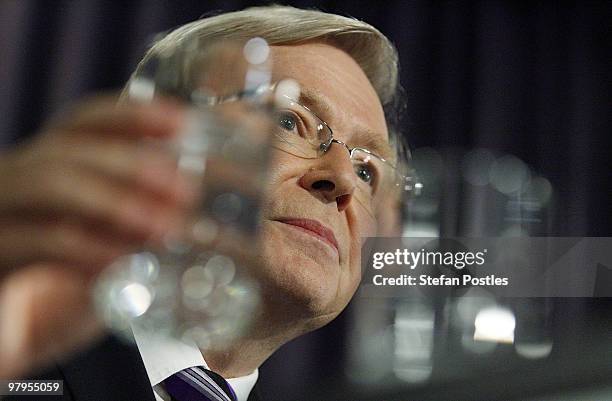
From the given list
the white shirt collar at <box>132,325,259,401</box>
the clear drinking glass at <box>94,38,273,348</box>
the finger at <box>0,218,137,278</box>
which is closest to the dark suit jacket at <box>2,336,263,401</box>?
the white shirt collar at <box>132,325,259,401</box>

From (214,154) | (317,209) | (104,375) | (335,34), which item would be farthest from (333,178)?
(214,154)

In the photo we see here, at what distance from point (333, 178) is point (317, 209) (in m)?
0.05

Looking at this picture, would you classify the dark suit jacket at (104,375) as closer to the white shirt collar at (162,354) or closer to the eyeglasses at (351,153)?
the white shirt collar at (162,354)

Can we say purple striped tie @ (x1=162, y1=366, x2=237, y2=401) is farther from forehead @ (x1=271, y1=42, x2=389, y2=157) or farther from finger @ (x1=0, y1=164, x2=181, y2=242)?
finger @ (x1=0, y1=164, x2=181, y2=242)

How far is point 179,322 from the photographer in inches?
29.8

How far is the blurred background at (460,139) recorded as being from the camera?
880mm

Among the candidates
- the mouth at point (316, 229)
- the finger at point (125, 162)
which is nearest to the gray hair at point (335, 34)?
the mouth at point (316, 229)

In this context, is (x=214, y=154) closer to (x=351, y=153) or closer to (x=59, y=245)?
(x=59, y=245)

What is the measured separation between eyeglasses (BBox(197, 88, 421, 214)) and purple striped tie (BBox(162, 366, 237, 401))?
11.9 inches

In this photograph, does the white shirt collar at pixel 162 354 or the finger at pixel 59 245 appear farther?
the white shirt collar at pixel 162 354

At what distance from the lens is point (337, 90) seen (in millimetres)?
915

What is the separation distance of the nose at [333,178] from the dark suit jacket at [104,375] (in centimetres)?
30

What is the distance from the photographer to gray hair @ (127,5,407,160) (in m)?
0.91

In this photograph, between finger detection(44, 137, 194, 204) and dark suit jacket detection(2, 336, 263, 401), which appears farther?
dark suit jacket detection(2, 336, 263, 401)
